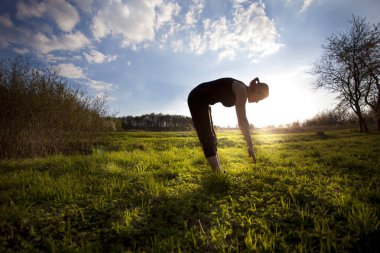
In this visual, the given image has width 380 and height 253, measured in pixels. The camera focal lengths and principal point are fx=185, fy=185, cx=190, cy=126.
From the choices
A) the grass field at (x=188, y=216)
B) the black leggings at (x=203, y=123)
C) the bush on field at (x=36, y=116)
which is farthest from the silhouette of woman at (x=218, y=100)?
the bush on field at (x=36, y=116)

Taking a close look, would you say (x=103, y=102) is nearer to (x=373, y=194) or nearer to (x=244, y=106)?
(x=244, y=106)

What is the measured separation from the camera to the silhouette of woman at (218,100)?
3588 mm

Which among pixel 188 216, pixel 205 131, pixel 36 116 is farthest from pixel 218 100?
pixel 36 116

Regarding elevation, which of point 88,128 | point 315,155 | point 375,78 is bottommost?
point 315,155

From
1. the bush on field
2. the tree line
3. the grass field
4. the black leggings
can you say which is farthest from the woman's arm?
the tree line

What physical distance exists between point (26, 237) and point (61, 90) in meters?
8.42

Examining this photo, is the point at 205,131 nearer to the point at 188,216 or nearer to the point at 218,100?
the point at 218,100

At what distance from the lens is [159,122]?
9881cm

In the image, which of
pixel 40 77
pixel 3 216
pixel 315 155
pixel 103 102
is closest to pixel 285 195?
pixel 3 216

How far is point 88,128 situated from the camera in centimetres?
1033

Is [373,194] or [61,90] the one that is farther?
[61,90]

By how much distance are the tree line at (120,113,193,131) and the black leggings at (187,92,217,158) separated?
8875 cm

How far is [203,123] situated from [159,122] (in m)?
96.6

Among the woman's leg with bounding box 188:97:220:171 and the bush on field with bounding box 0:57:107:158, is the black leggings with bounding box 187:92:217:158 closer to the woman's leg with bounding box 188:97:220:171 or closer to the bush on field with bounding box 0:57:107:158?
the woman's leg with bounding box 188:97:220:171
